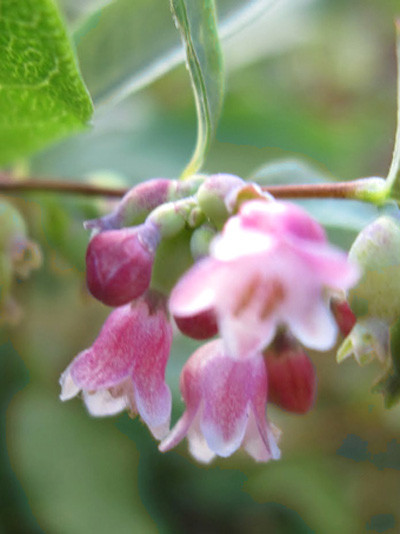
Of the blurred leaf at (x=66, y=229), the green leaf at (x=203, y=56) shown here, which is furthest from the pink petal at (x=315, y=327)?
the blurred leaf at (x=66, y=229)

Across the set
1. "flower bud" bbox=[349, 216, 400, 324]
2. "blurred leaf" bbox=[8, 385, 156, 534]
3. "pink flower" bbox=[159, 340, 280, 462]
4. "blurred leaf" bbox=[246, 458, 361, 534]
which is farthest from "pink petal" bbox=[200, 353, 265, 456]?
"blurred leaf" bbox=[246, 458, 361, 534]

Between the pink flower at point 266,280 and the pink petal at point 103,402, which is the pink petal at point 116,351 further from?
the pink flower at point 266,280

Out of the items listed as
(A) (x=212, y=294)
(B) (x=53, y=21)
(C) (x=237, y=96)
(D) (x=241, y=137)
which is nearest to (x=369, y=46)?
(C) (x=237, y=96)

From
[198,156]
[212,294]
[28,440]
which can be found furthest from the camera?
[28,440]

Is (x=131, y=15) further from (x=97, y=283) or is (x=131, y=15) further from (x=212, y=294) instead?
(x=212, y=294)

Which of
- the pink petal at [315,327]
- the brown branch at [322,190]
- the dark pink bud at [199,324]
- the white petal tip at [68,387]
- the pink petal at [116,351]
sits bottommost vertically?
the white petal tip at [68,387]

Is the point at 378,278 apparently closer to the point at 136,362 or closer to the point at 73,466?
the point at 136,362
